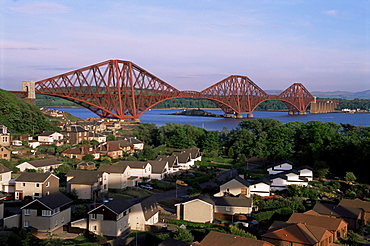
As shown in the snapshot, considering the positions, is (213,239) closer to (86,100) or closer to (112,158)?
(112,158)

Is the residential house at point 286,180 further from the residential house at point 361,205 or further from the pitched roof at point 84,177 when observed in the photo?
the pitched roof at point 84,177

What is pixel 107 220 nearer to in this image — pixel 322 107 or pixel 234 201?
pixel 234 201

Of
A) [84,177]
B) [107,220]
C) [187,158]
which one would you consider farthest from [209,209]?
[187,158]

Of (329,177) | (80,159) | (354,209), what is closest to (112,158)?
(80,159)

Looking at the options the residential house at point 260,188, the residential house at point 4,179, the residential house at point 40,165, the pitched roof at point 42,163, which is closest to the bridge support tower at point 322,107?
the residential house at point 260,188

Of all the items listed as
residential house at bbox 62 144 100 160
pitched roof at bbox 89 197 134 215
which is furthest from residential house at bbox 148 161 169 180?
pitched roof at bbox 89 197 134 215
